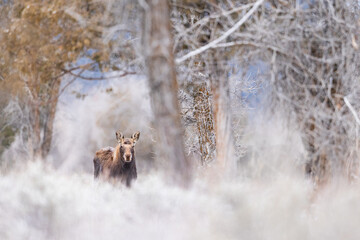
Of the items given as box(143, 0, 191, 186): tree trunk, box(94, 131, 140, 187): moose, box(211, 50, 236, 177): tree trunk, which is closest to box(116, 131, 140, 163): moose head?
box(94, 131, 140, 187): moose

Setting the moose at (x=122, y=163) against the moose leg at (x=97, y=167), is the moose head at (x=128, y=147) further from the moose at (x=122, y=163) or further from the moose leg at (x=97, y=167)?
the moose leg at (x=97, y=167)

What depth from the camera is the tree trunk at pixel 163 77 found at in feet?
23.0

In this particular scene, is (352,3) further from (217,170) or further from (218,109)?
(217,170)

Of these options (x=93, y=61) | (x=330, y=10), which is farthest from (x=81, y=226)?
(x=330, y=10)

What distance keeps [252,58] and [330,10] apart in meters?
1.31

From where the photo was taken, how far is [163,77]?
276 inches

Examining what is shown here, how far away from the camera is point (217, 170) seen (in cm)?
888

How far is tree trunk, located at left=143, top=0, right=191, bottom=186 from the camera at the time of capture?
7.00 meters

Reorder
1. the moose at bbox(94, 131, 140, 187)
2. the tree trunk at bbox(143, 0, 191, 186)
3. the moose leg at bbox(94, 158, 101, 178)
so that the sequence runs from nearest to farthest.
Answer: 1. the tree trunk at bbox(143, 0, 191, 186)
2. the moose at bbox(94, 131, 140, 187)
3. the moose leg at bbox(94, 158, 101, 178)

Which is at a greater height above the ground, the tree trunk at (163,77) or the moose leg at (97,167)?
the tree trunk at (163,77)

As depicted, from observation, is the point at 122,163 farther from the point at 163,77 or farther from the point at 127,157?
the point at 163,77

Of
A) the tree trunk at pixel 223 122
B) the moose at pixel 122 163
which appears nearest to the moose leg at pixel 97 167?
the moose at pixel 122 163

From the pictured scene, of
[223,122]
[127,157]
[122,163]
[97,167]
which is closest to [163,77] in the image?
[223,122]

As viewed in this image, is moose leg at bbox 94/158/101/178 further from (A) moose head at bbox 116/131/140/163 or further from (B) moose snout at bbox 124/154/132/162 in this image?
(B) moose snout at bbox 124/154/132/162
